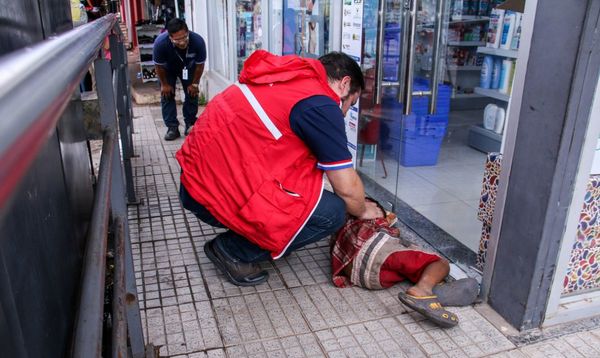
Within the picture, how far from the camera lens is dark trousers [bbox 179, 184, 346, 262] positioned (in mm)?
2703

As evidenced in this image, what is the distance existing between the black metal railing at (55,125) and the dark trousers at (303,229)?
1006 millimetres

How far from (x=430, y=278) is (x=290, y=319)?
2.52ft

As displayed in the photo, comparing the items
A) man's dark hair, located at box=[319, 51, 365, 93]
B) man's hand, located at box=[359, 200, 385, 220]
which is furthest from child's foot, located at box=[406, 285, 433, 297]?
man's dark hair, located at box=[319, 51, 365, 93]

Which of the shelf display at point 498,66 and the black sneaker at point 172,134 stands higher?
the shelf display at point 498,66

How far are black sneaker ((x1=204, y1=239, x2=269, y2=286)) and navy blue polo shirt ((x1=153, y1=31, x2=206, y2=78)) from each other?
11.9 feet

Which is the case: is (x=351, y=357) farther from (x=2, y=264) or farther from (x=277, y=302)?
(x=2, y=264)

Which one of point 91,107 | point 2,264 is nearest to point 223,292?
point 91,107

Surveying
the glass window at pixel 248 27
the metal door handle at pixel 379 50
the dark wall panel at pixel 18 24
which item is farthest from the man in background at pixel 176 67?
the dark wall panel at pixel 18 24

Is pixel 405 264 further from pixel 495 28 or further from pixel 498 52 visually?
pixel 495 28

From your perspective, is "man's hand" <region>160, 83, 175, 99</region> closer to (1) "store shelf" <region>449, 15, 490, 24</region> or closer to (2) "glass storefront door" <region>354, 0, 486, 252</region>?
(2) "glass storefront door" <region>354, 0, 486, 252</region>

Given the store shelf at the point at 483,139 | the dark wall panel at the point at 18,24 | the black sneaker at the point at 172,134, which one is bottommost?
the black sneaker at the point at 172,134

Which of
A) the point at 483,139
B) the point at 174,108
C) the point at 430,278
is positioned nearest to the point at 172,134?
the point at 174,108

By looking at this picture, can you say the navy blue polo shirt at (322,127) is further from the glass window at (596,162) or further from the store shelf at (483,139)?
the store shelf at (483,139)

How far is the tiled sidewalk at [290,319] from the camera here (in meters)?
2.33
